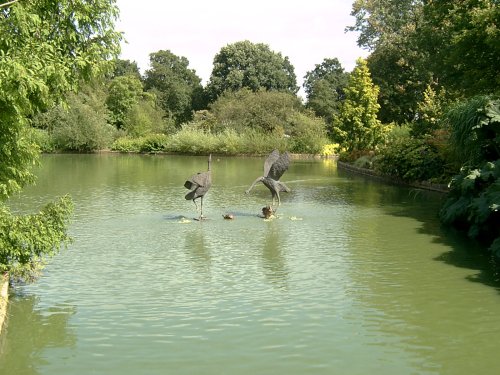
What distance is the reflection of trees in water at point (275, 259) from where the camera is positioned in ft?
30.1

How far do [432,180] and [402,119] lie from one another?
26097 mm

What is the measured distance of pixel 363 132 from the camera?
3606 centimetres

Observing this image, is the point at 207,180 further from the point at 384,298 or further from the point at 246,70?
the point at 246,70

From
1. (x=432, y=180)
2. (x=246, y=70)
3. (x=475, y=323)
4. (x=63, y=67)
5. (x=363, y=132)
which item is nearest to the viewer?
(x=63, y=67)

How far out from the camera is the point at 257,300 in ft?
26.3

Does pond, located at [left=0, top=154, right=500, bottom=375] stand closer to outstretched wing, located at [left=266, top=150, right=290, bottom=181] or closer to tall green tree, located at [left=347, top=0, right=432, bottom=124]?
outstretched wing, located at [left=266, top=150, right=290, bottom=181]

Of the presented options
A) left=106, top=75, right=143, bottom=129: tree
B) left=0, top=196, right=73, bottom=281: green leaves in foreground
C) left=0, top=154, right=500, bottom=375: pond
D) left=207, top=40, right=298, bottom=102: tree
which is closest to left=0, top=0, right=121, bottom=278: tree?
left=0, top=196, right=73, bottom=281: green leaves in foreground

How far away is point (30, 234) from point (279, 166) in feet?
26.0

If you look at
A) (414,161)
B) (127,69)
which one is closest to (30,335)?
(414,161)

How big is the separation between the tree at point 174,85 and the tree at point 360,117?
3370cm

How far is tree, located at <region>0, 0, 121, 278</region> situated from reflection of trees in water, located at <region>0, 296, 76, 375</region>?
0.54m

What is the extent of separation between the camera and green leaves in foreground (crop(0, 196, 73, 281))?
7219 mm

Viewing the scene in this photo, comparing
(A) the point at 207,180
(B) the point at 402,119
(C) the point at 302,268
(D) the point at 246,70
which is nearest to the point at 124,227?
(A) the point at 207,180

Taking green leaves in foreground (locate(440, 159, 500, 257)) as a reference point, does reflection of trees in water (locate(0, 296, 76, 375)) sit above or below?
below
